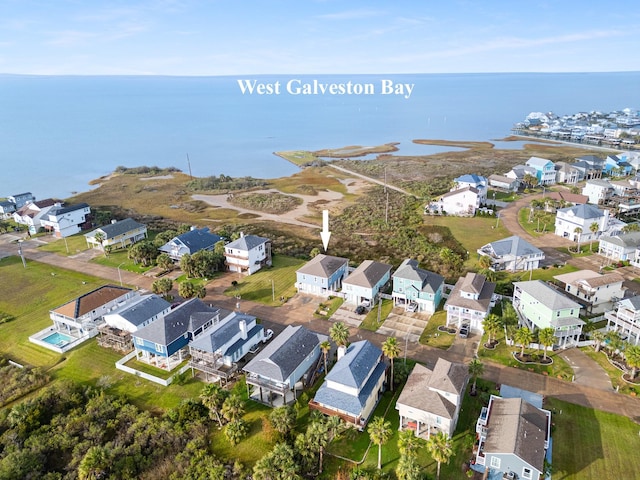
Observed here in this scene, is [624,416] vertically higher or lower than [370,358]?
lower

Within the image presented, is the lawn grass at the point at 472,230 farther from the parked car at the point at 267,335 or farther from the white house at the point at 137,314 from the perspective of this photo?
the white house at the point at 137,314

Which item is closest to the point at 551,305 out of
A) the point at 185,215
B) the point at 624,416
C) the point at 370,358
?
the point at 624,416

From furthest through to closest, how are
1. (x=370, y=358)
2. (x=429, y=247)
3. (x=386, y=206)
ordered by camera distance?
(x=386, y=206) < (x=429, y=247) < (x=370, y=358)

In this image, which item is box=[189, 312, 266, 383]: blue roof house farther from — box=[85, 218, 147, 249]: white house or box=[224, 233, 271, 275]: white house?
box=[85, 218, 147, 249]: white house

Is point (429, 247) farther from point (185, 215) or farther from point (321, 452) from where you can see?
point (185, 215)

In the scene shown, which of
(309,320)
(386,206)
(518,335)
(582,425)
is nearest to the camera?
(582,425)

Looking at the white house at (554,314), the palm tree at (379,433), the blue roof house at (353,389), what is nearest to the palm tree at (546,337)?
the white house at (554,314)

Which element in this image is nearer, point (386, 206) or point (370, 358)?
point (370, 358)
